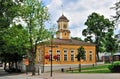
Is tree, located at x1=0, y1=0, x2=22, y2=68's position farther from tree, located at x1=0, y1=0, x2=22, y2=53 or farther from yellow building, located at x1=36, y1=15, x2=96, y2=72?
yellow building, located at x1=36, y1=15, x2=96, y2=72

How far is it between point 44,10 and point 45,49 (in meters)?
14.1

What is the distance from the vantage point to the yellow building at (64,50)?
78875mm

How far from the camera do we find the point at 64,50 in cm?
8156

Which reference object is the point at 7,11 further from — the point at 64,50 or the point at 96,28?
the point at 96,28

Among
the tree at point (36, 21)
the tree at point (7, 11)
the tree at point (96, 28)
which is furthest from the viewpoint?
the tree at point (96, 28)

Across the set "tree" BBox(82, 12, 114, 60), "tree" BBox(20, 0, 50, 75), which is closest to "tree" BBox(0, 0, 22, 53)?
"tree" BBox(20, 0, 50, 75)

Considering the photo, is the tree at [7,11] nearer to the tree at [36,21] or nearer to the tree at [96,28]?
the tree at [36,21]

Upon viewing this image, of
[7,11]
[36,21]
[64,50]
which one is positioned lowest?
[7,11]

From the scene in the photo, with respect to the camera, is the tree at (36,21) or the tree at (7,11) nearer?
the tree at (7,11)

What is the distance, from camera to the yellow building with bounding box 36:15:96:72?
259 ft

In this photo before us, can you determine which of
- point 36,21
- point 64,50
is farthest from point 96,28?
point 36,21

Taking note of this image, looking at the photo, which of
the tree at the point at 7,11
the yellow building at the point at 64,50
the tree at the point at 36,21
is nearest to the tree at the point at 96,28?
the yellow building at the point at 64,50

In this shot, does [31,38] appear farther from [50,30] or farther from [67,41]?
[67,41]

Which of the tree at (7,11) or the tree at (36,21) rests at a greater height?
the tree at (36,21)
